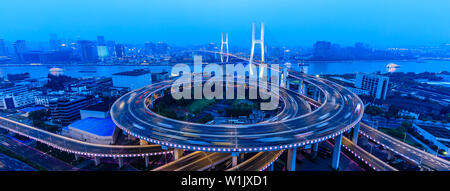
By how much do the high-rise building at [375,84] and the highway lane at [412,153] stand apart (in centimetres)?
2371

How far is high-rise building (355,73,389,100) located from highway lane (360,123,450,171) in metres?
23.7

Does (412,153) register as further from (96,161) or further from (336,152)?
(96,161)

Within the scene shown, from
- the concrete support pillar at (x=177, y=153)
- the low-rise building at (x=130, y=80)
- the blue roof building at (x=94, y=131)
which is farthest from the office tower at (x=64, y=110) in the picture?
the concrete support pillar at (x=177, y=153)

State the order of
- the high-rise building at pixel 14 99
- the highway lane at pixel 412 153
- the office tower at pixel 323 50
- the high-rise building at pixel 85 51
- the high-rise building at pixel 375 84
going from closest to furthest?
Result: 1. the highway lane at pixel 412 153
2. the high-rise building at pixel 14 99
3. the high-rise building at pixel 375 84
4. the office tower at pixel 323 50
5. the high-rise building at pixel 85 51

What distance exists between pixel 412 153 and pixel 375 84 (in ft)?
87.7

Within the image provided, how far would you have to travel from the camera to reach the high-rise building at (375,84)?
3589 centimetres

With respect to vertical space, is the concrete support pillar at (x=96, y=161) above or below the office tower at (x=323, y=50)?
below

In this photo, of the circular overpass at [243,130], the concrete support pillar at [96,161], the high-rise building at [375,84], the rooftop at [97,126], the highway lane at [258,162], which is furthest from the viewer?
the high-rise building at [375,84]

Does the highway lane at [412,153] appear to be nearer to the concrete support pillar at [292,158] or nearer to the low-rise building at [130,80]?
the concrete support pillar at [292,158]

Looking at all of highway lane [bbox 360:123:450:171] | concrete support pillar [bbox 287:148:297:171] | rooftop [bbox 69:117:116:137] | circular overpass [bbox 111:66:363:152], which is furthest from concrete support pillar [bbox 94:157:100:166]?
highway lane [bbox 360:123:450:171]

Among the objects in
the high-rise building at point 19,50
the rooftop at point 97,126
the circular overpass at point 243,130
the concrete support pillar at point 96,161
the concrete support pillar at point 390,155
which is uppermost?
the high-rise building at point 19,50

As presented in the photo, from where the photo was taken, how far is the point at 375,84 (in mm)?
36938

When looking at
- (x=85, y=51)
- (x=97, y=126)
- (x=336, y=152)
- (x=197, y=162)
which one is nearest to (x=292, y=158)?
(x=336, y=152)

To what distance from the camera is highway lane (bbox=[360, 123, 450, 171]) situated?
43.8ft
